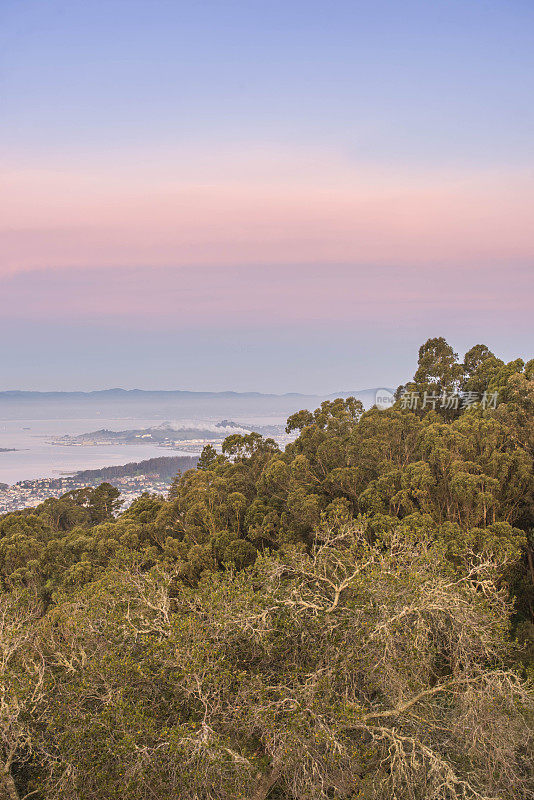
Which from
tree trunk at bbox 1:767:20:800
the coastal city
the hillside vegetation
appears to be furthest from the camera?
the coastal city

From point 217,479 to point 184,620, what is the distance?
1249cm

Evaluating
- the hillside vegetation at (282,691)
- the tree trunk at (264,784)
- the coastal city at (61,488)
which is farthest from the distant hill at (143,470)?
the tree trunk at (264,784)

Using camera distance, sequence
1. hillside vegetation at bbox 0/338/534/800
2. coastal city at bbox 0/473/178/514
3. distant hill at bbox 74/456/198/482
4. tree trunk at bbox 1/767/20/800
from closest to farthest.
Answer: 1. hillside vegetation at bbox 0/338/534/800
2. tree trunk at bbox 1/767/20/800
3. coastal city at bbox 0/473/178/514
4. distant hill at bbox 74/456/198/482

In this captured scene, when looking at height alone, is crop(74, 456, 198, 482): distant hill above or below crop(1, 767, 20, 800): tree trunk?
below

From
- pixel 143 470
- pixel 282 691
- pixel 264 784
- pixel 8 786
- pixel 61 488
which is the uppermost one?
pixel 282 691

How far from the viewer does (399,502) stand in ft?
49.5

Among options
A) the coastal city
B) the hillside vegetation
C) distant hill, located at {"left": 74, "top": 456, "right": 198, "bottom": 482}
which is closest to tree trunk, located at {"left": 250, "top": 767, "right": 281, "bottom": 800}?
the hillside vegetation

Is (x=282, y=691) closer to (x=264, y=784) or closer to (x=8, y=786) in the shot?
(x=264, y=784)

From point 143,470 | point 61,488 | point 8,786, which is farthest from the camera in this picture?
point 143,470

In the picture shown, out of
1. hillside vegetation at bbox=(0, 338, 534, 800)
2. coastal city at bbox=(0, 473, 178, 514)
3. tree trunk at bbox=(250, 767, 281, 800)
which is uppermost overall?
hillside vegetation at bbox=(0, 338, 534, 800)

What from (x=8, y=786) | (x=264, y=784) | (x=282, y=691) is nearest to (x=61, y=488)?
(x=8, y=786)

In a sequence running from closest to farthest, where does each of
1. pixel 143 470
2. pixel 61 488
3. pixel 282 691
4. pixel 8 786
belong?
pixel 8 786 → pixel 282 691 → pixel 61 488 → pixel 143 470

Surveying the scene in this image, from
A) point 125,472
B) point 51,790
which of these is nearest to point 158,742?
point 51,790

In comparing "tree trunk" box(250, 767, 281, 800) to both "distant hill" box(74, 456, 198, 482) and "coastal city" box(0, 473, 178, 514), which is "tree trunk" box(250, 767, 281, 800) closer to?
"coastal city" box(0, 473, 178, 514)
